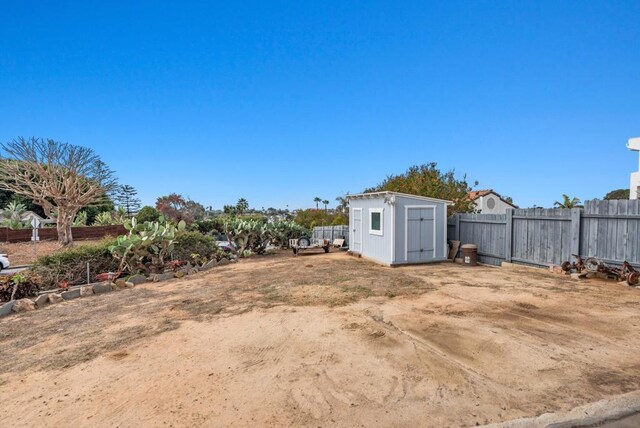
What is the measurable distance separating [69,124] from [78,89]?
490 centimetres

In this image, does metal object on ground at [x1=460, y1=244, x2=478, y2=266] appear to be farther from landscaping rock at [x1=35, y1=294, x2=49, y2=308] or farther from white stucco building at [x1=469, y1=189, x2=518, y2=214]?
white stucco building at [x1=469, y1=189, x2=518, y2=214]

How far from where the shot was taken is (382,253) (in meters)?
11.1

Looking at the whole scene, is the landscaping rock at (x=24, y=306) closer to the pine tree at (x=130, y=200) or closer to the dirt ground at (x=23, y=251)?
the dirt ground at (x=23, y=251)

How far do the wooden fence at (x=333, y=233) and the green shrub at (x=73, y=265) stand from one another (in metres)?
10.2

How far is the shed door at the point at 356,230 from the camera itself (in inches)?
506

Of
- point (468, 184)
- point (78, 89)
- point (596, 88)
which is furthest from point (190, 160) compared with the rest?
point (596, 88)

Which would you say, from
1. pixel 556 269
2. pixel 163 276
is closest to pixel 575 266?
pixel 556 269

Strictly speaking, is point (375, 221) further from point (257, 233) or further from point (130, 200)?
point (130, 200)

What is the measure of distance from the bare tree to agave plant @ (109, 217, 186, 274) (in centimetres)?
767

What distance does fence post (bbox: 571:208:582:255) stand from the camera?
8172 millimetres

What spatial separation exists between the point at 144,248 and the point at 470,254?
33.7 ft

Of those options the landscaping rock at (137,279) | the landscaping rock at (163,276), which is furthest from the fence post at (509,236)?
the landscaping rock at (137,279)

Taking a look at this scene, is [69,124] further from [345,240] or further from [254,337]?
[254,337]

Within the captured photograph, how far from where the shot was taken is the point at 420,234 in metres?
10.9
